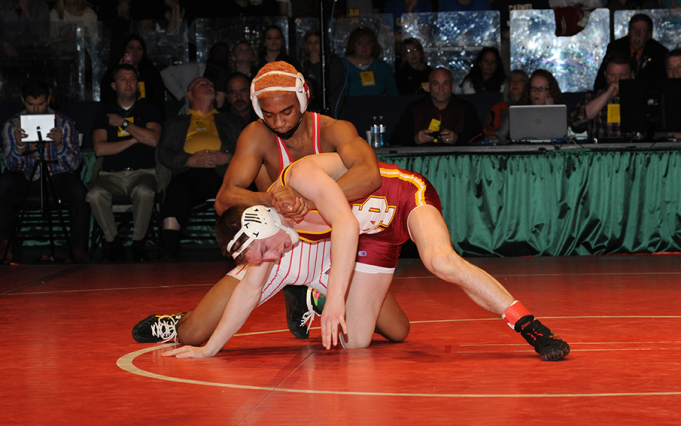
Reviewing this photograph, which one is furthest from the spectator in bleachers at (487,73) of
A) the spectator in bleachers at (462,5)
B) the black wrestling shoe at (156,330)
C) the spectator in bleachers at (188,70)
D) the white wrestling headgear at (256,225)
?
the white wrestling headgear at (256,225)

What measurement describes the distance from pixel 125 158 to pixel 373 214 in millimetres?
4460

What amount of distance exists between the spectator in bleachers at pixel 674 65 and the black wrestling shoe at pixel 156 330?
5424 mm

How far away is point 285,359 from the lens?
139 inches

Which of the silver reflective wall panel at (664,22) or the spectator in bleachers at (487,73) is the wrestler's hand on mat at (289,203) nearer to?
the spectator in bleachers at (487,73)

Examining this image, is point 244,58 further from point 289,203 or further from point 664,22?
point 289,203

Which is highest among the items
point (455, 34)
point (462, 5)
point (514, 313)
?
point (462, 5)

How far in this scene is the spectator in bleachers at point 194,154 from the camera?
7332 mm

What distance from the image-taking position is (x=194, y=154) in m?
7.49

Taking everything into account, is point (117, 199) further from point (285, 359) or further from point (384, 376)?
point (384, 376)

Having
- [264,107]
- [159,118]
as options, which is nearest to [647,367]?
[264,107]

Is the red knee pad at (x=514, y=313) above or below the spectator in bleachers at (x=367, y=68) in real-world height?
below

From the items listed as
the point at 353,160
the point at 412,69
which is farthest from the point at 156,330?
the point at 412,69

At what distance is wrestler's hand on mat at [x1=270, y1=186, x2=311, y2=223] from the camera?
325cm

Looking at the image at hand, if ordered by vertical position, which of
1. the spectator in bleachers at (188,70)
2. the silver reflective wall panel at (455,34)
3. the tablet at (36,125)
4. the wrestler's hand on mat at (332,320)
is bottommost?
the wrestler's hand on mat at (332,320)
